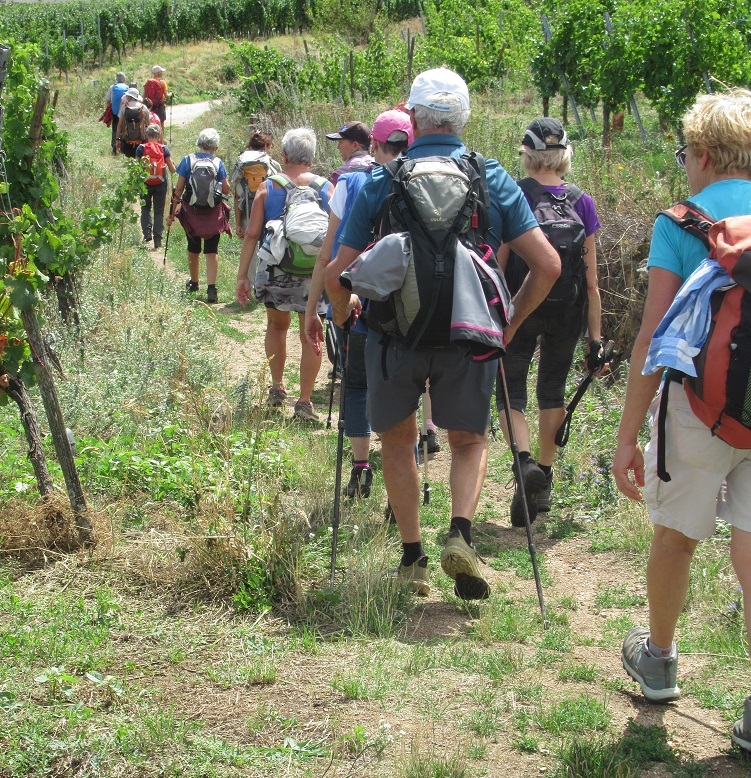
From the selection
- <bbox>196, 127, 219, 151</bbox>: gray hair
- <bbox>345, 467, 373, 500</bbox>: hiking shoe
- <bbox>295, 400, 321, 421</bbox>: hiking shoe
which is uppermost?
<bbox>196, 127, 219, 151</bbox>: gray hair

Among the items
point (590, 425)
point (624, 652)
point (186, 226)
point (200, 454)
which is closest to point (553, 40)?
point (186, 226)

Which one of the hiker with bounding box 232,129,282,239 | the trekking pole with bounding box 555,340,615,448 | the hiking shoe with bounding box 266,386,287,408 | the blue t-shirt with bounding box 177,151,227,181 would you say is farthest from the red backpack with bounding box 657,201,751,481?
the blue t-shirt with bounding box 177,151,227,181

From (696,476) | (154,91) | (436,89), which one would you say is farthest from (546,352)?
(154,91)

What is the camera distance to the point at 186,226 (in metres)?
10.3

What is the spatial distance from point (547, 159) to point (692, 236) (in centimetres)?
220

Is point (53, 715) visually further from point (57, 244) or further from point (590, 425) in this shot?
point (590, 425)

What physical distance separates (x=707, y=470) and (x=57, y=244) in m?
2.86

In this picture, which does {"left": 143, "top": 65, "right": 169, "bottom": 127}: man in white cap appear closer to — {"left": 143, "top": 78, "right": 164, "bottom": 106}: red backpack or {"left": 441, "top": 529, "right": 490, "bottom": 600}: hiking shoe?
{"left": 143, "top": 78, "right": 164, "bottom": 106}: red backpack

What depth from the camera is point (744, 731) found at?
2.75m

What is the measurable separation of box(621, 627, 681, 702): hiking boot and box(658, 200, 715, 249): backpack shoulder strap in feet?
4.34

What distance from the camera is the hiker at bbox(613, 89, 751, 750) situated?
8.86 feet

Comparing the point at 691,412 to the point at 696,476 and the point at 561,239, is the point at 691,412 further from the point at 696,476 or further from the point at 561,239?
the point at 561,239

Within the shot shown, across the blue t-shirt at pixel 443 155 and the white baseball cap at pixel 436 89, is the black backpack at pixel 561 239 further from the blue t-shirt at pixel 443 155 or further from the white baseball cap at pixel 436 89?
the white baseball cap at pixel 436 89

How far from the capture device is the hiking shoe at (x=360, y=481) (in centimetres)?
536
